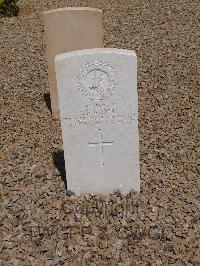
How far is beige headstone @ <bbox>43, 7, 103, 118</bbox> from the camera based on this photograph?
5.50 metres

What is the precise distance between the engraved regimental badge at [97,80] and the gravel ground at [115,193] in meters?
1.06

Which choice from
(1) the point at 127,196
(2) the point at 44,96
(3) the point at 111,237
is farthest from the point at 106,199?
(2) the point at 44,96

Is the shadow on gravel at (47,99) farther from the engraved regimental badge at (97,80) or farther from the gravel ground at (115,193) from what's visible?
the engraved regimental badge at (97,80)

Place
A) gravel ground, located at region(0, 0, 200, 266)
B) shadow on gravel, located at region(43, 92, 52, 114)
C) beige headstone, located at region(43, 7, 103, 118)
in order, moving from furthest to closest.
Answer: shadow on gravel, located at region(43, 92, 52, 114) → beige headstone, located at region(43, 7, 103, 118) → gravel ground, located at region(0, 0, 200, 266)

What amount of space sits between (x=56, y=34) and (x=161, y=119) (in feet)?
5.71

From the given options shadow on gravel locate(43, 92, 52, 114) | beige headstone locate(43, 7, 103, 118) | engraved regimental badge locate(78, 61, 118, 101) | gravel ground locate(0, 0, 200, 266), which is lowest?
gravel ground locate(0, 0, 200, 266)

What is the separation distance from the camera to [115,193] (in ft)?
14.4

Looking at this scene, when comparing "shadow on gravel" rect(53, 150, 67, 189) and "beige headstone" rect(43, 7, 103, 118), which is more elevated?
"beige headstone" rect(43, 7, 103, 118)

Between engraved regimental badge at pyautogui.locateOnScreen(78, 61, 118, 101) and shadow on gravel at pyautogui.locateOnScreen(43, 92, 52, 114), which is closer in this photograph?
engraved regimental badge at pyautogui.locateOnScreen(78, 61, 118, 101)

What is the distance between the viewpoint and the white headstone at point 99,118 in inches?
150

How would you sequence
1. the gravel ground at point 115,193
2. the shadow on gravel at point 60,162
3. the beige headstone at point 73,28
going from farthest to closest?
the beige headstone at point 73,28 < the shadow on gravel at point 60,162 < the gravel ground at point 115,193

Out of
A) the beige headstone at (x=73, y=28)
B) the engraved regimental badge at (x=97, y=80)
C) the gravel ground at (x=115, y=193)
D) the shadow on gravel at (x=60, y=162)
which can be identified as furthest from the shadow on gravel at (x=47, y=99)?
the engraved regimental badge at (x=97, y=80)

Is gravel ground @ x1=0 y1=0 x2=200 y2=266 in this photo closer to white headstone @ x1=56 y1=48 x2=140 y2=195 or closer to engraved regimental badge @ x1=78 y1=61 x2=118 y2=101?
white headstone @ x1=56 y1=48 x2=140 y2=195

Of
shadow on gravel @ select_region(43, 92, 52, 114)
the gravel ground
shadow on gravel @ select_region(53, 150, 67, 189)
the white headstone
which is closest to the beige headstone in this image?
shadow on gravel @ select_region(43, 92, 52, 114)
